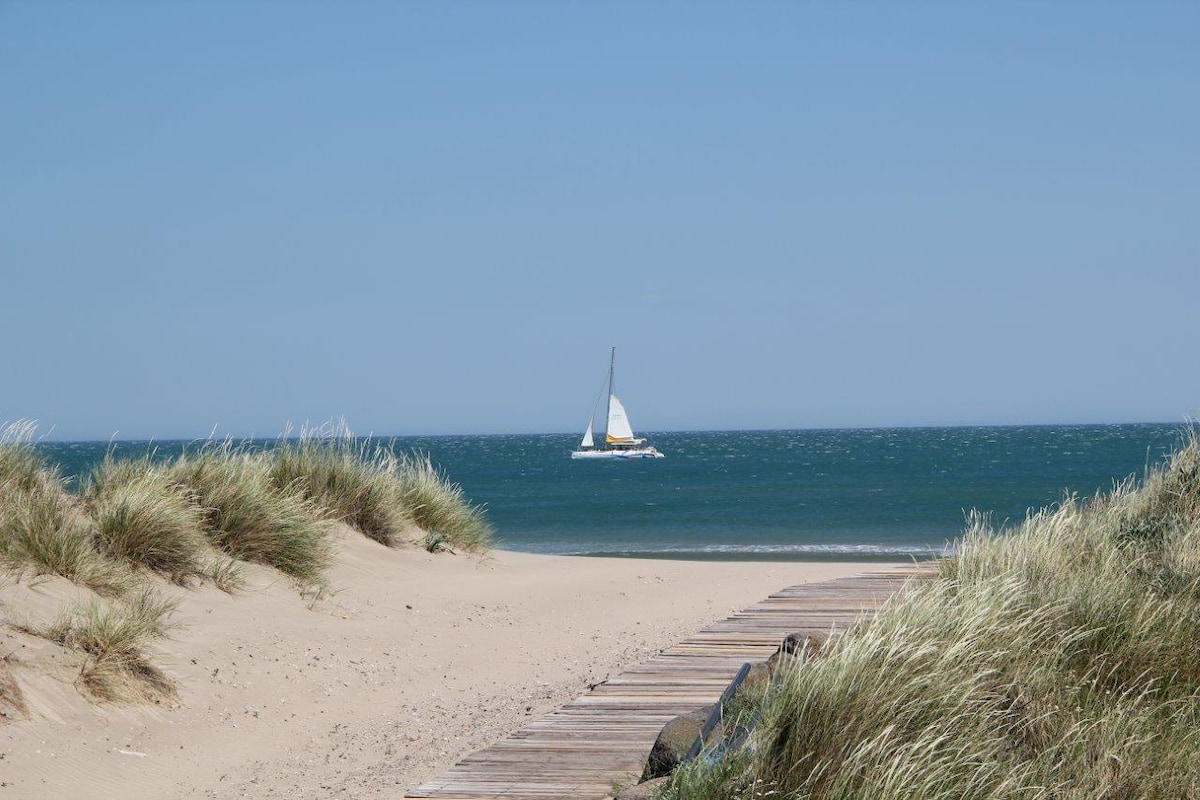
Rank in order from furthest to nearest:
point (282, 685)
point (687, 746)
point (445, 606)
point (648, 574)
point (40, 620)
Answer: point (648, 574) → point (445, 606) → point (282, 685) → point (40, 620) → point (687, 746)

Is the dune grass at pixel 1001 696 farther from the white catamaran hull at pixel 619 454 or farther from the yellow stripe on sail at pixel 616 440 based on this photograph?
the white catamaran hull at pixel 619 454

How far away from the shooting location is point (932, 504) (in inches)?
1462

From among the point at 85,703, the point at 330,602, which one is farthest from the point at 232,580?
the point at 85,703

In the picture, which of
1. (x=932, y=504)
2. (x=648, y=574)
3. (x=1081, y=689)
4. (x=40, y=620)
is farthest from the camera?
(x=932, y=504)

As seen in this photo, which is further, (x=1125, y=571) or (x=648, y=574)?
(x=648, y=574)

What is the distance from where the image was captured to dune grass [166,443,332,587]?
Answer: 433 inches

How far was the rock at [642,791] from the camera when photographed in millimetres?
4172

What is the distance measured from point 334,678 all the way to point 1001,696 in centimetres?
529

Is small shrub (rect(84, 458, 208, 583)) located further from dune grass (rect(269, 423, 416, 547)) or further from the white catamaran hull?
the white catamaran hull

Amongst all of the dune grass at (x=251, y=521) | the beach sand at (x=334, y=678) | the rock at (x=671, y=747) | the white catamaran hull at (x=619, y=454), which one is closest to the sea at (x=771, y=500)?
→ the dune grass at (x=251, y=521)

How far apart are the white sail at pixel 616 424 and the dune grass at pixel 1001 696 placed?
229 feet

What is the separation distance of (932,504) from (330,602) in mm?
29012

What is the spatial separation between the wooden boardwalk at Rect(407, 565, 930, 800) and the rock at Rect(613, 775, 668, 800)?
18cm

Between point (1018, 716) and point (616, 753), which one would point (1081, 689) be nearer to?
point (1018, 716)
